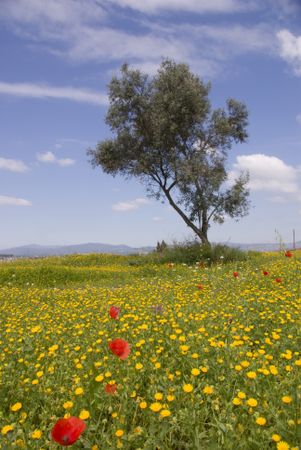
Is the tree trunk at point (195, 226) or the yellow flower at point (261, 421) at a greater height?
the tree trunk at point (195, 226)

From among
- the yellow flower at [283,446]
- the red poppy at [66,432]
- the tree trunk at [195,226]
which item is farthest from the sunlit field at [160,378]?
the tree trunk at [195,226]

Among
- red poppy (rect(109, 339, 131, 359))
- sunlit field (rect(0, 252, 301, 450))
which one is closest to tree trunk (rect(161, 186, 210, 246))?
sunlit field (rect(0, 252, 301, 450))

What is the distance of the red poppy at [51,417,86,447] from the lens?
222 centimetres

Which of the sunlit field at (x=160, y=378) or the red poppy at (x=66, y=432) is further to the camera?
the sunlit field at (x=160, y=378)

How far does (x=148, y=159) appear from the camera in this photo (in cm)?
2783

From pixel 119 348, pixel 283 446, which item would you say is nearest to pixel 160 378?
pixel 119 348

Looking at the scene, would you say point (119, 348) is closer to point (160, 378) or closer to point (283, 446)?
point (160, 378)

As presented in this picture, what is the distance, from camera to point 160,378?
4012 millimetres

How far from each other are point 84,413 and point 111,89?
27.7 meters

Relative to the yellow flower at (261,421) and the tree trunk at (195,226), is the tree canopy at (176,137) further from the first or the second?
the yellow flower at (261,421)

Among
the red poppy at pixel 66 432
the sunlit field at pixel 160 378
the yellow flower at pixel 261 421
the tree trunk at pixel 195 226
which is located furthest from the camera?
the tree trunk at pixel 195 226

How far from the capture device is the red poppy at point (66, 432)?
222 centimetres

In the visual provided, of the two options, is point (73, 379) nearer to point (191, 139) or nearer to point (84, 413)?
point (84, 413)

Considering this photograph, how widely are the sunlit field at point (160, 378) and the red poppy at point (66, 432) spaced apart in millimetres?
828
